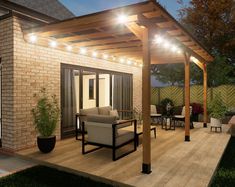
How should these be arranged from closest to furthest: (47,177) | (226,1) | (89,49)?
1. (47,177)
2. (89,49)
3. (226,1)

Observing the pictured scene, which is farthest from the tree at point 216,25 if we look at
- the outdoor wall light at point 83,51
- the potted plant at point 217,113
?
the outdoor wall light at point 83,51

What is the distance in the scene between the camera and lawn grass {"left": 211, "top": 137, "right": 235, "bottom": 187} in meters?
3.60

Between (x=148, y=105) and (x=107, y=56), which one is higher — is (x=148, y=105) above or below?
below

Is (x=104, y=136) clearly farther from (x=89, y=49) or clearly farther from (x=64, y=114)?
(x=89, y=49)

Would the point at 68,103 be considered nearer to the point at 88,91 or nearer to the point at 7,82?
the point at 88,91

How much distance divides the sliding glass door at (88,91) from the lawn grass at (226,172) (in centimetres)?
419

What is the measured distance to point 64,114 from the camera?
20.9 feet

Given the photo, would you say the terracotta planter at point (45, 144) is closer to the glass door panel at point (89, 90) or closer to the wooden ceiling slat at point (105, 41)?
the wooden ceiling slat at point (105, 41)

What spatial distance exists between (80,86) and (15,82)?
2.24 meters

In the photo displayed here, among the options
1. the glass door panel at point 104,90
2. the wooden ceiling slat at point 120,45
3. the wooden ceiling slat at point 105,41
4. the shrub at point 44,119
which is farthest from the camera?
the glass door panel at point 104,90

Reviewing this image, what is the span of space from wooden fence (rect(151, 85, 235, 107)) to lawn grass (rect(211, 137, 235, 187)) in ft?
22.4

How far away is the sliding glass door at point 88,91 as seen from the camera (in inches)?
252

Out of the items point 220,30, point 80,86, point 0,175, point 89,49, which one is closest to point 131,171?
point 0,175

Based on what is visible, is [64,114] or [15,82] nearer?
[15,82]
